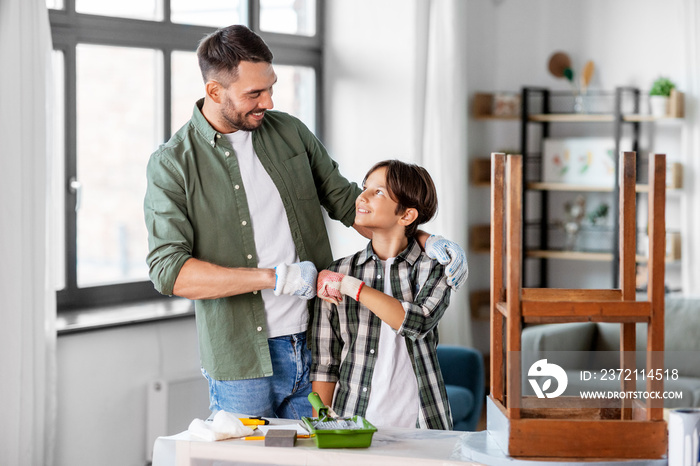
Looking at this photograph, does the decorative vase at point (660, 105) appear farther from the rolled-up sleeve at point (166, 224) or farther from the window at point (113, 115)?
the rolled-up sleeve at point (166, 224)

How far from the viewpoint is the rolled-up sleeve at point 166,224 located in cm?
203

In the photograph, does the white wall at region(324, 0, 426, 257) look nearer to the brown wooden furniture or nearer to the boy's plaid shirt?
the boy's plaid shirt

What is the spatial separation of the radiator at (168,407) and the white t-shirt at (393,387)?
164 centimetres

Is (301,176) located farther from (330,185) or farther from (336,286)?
(336,286)

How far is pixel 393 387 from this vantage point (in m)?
1.98

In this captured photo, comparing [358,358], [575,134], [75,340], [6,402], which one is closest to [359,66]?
[575,134]

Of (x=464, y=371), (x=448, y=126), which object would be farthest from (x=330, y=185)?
(x=448, y=126)

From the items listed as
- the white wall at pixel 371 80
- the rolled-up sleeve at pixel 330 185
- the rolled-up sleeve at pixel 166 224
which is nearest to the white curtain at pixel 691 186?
the white wall at pixel 371 80

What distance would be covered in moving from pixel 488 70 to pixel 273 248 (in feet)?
10.9

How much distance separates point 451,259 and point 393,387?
0.31m

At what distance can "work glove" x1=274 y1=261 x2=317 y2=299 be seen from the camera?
1986 millimetres

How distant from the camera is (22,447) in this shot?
298 cm

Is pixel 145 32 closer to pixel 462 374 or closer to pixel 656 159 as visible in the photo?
pixel 462 374

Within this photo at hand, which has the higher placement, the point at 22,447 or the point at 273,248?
the point at 273,248
